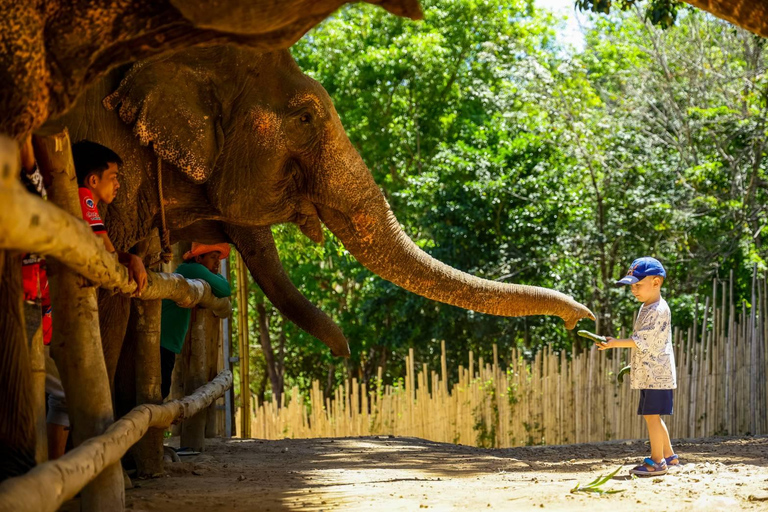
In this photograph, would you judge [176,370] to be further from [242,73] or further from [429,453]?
[242,73]

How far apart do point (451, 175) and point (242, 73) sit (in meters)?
11.2

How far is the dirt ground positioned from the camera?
4090 mm

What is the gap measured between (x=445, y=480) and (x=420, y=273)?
1196 millimetres

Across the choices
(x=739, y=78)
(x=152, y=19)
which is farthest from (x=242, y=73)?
(x=739, y=78)

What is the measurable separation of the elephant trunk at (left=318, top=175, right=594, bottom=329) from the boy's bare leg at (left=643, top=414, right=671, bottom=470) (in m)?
0.66

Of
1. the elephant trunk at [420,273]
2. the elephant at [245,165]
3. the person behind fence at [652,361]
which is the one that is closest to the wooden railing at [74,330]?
the elephant at [245,165]

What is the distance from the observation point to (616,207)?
588 inches

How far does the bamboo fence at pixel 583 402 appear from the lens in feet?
30.0

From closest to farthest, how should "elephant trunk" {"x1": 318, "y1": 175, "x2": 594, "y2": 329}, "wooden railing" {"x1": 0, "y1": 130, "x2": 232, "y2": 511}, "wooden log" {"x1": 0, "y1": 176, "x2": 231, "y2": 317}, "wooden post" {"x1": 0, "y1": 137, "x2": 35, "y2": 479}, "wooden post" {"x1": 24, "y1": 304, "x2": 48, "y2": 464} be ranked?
"wooden log" {"x1": 0, "y1": 176, "x2": 231, "y2": 317} < "wooden railing" {"x1": 0, "y1": 130, "x2": 232, "y2": 511} < "wooden post" {"x1": 0, "y1": 137, "x2": 35, "y2": 479} < "wooden post" {"x1": 24, "y1": 304, "x2": 48, "y2": 464} < "elephant trunk" {"x1": 318, "y1": 175, "x2": 594, "y2": 329}

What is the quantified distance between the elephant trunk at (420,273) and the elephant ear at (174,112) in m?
0.77

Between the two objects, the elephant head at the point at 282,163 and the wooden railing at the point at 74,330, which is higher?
the elephant head at the point at 282,163

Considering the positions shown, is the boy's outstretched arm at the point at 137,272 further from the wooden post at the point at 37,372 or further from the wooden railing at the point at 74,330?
the wooden post at the point at 37,372

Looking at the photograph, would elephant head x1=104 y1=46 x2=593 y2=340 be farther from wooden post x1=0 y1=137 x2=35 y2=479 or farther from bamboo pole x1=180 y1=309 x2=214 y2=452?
wooden post x1=0 y1=137 x2=35 y2=479

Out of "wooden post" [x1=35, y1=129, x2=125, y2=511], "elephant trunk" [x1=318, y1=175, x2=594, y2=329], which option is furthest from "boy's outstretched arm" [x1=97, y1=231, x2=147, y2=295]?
"elephant trunk" [x1=318, y1=175, x2=594, y2=329]
